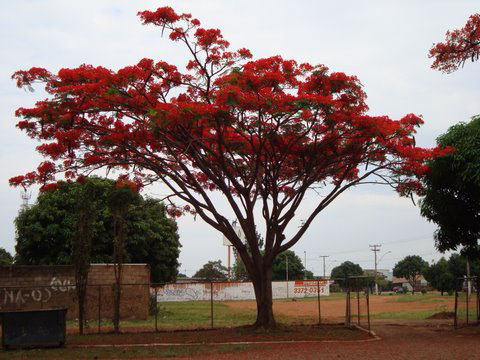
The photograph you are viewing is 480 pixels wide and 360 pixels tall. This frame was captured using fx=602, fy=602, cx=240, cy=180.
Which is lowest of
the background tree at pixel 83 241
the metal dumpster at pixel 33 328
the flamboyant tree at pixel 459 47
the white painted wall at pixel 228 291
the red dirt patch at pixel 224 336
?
the white painted wall at pixel 228 291

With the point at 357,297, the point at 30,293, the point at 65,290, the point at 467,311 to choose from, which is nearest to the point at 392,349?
Answer: the point at 357,297

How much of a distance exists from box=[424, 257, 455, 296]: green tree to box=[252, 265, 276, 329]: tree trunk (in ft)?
186

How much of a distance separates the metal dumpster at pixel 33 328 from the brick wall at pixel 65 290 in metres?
7.19

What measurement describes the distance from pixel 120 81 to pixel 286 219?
677 cm

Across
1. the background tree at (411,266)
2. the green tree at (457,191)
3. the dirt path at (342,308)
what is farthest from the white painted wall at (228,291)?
the background tree at (411,266)

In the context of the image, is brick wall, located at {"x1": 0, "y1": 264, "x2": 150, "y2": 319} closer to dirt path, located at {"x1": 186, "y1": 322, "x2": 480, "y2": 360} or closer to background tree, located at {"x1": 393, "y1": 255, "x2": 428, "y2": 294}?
dirt path, located at {"x1": 186, "y1": 322, "x2": 480, "y2": 360}

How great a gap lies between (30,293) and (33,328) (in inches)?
383

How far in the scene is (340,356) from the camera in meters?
13.1

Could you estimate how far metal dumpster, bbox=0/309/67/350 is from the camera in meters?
15.5

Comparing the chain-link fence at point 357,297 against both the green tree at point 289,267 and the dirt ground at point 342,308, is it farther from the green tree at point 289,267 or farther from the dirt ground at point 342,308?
the green tree at point 289,267

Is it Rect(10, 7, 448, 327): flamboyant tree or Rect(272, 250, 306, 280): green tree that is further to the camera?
Rect(272, 250, 306, 280): green tree

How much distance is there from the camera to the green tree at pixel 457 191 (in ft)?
56.5

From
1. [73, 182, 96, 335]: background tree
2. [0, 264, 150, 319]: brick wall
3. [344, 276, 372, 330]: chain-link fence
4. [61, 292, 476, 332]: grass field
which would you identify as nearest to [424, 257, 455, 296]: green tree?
[61, 292, 476, 332]: grass field

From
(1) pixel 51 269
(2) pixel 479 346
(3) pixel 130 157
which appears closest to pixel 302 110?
(3) pixel 130 157
